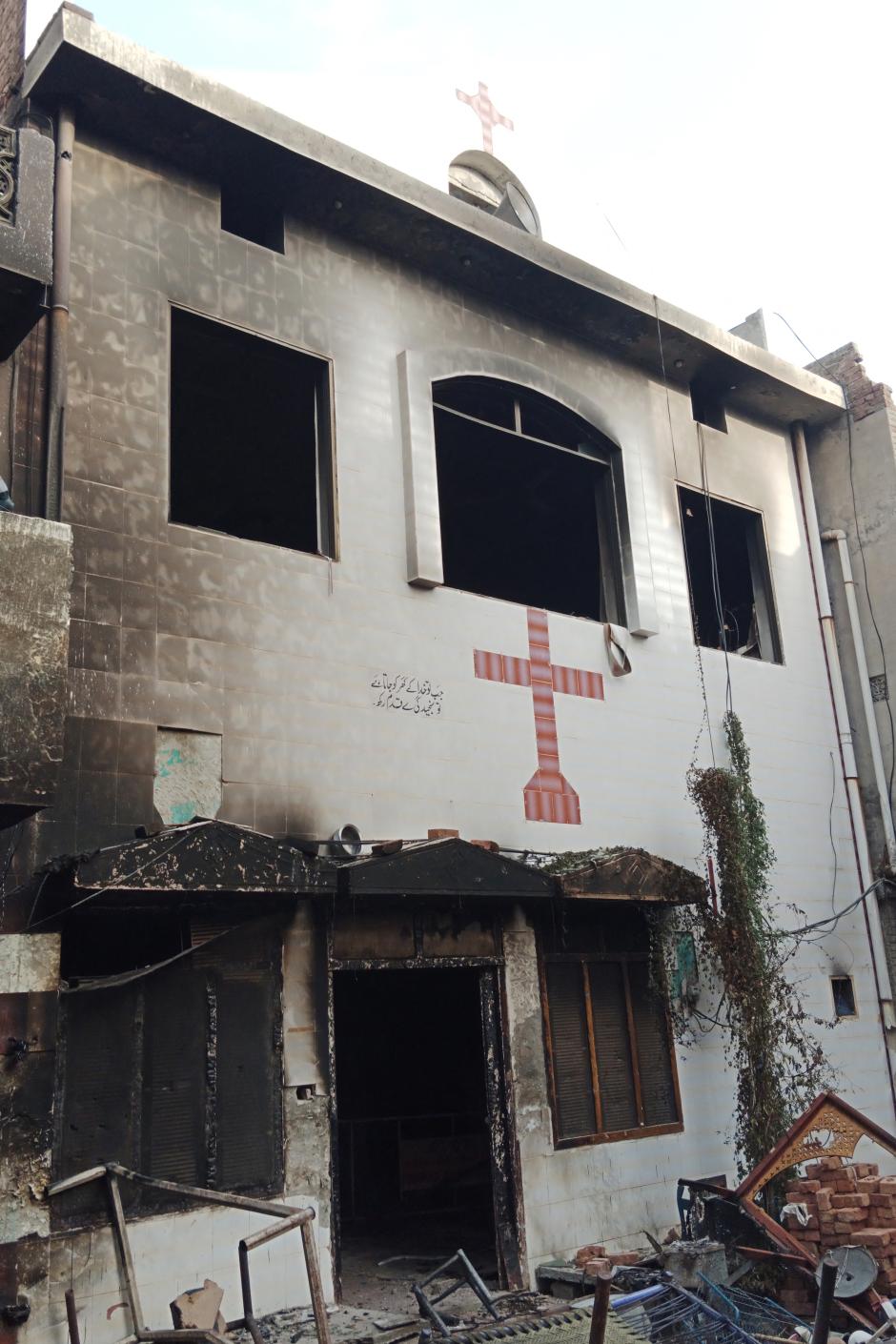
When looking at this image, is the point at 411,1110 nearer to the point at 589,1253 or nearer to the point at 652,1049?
the point at 652,1049

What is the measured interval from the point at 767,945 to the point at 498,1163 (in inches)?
172

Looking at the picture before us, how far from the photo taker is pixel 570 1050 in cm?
1082

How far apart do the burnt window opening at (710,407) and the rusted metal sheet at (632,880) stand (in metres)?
6.96

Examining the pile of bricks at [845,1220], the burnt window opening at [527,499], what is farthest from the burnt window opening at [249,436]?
the pile of bricks at [845,1220]

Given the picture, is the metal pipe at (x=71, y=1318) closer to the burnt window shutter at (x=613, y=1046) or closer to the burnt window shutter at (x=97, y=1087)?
the burnt window shutter at (x=97, y=1087)

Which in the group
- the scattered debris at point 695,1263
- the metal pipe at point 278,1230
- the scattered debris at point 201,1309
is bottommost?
the scattered debris at point 695,1263

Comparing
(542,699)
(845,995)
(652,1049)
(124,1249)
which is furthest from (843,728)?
(124,1249)

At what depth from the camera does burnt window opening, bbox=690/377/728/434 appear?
50.5 feet

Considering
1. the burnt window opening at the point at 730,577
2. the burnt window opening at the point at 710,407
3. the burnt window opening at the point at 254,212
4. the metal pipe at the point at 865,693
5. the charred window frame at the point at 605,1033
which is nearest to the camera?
the charred window frame at the point at 605,1033

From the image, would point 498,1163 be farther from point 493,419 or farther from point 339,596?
point 493,419

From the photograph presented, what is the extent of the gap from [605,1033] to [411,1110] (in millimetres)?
3957

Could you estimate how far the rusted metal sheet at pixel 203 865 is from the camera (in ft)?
24.2

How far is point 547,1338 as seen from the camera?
22.7ft

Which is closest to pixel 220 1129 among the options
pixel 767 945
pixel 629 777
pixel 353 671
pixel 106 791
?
pixel 106 791
